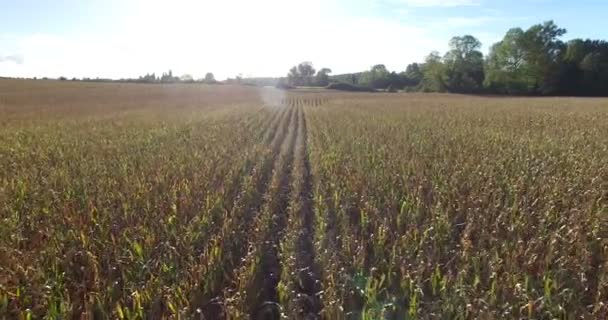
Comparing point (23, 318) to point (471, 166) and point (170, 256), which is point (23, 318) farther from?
point (471, 166)

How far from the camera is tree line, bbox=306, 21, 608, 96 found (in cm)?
6694

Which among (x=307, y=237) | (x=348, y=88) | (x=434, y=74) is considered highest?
(x=434, y=74)

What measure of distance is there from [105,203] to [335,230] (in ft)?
10.4

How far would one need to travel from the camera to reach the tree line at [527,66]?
66.9 meters

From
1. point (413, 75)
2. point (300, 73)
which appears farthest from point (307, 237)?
point (300, 73)

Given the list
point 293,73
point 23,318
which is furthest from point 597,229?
point 293,73

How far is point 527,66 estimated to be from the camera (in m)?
71.1

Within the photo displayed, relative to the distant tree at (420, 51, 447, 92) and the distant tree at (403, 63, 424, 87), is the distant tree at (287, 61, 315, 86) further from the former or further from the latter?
the distant tree at (420, 51, 447, 92)

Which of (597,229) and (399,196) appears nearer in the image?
(597,229)

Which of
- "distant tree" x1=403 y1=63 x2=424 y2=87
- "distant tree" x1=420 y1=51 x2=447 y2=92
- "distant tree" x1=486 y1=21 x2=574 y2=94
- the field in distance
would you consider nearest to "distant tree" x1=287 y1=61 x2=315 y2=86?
"distant tree" x1=403 y1=63 x2=424 y2=87

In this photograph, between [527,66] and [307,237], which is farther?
[527,66]

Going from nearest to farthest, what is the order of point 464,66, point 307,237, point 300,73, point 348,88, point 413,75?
point 307,237
point 464,66
point 348,88
point 413,75
point 300,73

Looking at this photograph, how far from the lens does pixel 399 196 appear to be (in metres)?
5.83

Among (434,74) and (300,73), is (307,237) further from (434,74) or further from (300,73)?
(300,73)
